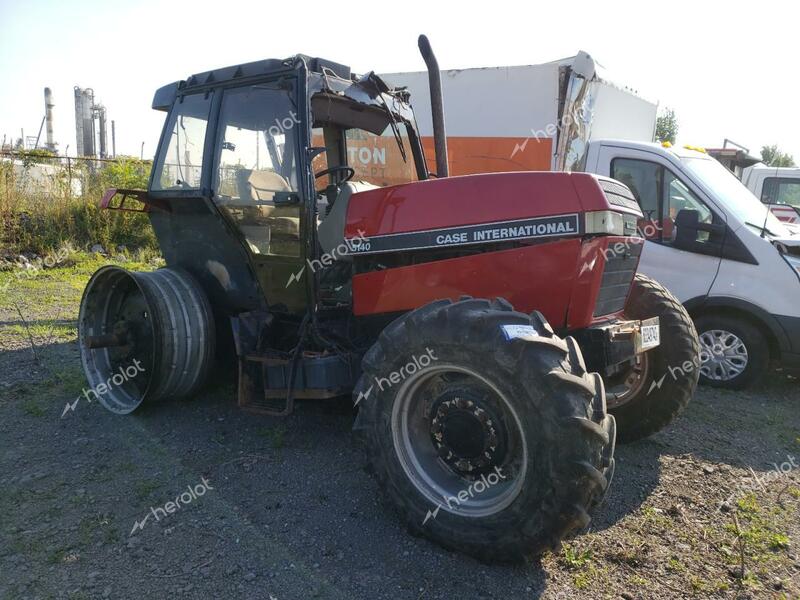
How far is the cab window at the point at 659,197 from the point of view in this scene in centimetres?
582

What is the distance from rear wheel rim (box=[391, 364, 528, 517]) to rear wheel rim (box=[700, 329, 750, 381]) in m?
3.57

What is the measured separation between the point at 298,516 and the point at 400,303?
4.21 feet

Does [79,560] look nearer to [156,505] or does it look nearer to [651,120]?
[156,505]

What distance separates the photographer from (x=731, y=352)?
222 inches

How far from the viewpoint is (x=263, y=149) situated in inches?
154

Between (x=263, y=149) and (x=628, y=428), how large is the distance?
3035 millimetres

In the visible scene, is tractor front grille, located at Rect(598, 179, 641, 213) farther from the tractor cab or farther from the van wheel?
the van wheel

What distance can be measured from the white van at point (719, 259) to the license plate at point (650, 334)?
2301 millimetres

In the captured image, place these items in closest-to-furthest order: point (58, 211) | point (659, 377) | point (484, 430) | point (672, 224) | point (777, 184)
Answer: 1. point (484, 430)
2. point (659, 377)
3. point (672, 224)
4. point (777, 184)
5. point (58, 211)

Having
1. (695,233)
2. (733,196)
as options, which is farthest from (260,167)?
(733,196)

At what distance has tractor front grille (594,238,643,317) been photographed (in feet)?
11.4

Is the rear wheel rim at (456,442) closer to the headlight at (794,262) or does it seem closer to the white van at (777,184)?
the headlight at (794,262)

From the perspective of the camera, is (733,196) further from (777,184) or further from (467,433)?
(777,184)

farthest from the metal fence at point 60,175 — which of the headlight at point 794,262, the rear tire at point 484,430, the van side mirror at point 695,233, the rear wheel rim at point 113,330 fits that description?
the headlight at point 794,262
